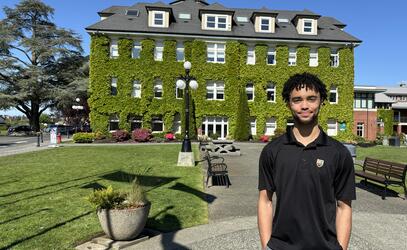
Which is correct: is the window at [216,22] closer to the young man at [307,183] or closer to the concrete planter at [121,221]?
the concrete planter at [121,221]

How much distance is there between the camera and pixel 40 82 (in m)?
44.6

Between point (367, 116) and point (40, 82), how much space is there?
40.5 meters

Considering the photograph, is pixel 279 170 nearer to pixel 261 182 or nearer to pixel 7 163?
pixel 261 182

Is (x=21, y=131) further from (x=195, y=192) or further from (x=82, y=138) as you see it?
(x=195, y=192)

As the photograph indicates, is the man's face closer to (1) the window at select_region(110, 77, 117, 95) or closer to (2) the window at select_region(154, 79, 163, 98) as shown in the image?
(2) the window at select_region(154, 79, 163, 98)

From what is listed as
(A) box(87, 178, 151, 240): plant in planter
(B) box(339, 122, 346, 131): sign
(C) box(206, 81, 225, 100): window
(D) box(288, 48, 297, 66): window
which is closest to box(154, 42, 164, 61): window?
(C) box(206, 81, 225, 100): window

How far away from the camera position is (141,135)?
31.2m

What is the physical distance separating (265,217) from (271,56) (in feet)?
114

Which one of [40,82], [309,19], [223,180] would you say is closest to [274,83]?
[309,19]

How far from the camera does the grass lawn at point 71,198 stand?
243 inches

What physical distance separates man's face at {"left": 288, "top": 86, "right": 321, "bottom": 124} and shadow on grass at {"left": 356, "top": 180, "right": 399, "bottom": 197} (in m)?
8.90

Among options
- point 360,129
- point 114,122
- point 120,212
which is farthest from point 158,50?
point 120,212

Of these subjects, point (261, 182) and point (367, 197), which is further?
point (367, 197)

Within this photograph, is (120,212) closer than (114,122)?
Yes
